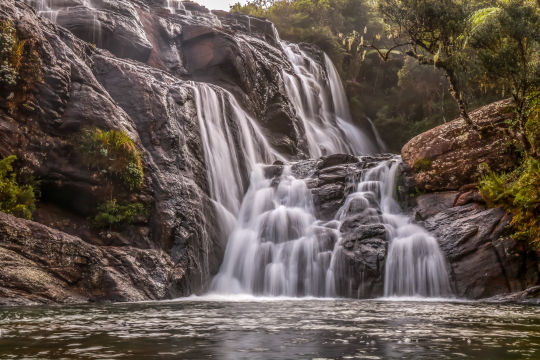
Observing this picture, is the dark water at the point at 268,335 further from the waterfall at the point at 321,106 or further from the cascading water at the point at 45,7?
the waterfall at the point at 321,106

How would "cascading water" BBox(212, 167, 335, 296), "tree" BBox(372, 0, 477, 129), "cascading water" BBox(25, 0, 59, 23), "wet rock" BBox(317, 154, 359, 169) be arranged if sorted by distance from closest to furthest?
"cascading water" BBox(212, 167, 335, 296) → "tree" BBox(372, 0, 477, 129) → "wet rock" BBox(317, 154, 359, 169) → "cascading water" BBox(25, 0, 59, 23)

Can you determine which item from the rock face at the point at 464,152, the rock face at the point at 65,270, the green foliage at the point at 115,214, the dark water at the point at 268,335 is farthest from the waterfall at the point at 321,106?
the dark water at the point at 268,335

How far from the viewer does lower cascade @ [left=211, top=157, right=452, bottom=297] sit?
1284 centimetres

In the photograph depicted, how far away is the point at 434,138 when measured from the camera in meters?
16.7

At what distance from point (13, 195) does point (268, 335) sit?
8.82m

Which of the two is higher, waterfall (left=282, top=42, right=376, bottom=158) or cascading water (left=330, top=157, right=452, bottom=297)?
waterfall (left=282, top=42, right=376, bottom=158)

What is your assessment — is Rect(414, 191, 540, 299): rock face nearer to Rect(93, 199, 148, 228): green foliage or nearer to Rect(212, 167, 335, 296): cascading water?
Rect(212, 167, 335, 296): cascading water

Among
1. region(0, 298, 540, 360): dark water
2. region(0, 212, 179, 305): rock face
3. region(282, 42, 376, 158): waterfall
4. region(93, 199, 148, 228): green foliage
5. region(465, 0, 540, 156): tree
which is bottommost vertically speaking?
region(0, 298, 540, 360): dark water

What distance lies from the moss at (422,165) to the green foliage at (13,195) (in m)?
12.4

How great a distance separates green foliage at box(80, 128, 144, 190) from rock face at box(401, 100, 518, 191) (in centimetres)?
969

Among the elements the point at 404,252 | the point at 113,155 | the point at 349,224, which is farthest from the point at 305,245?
the point at 113,155

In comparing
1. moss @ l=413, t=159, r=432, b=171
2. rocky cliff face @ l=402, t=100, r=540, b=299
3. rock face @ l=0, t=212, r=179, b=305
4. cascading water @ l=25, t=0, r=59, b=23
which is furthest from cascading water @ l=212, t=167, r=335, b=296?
cascading water @ l=25, t=0, r=59, b=23

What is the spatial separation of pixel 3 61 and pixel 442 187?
Answer: 45.2 ft

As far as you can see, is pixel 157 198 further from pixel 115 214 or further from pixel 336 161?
pixel 336 161
